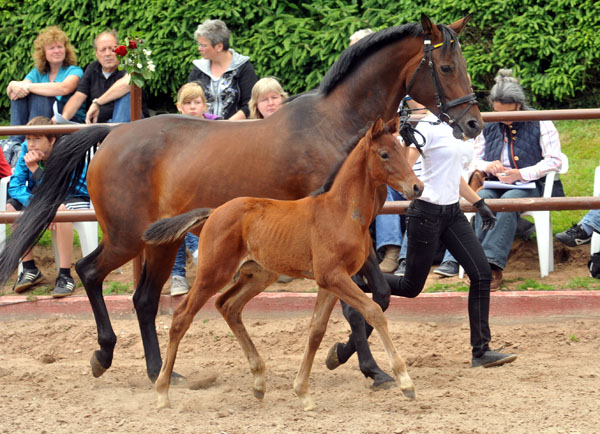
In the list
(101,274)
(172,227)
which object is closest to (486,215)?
(172,227)

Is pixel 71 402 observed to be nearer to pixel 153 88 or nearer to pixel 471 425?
pixel 471 425

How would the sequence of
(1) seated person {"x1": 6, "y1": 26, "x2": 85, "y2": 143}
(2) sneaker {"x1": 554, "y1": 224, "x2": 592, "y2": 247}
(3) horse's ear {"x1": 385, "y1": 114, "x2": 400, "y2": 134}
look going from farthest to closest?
(1) seated person {"x1": 6, "y1": 26, "x2": 85, "y2": 143} < (2) sneaker {"x1": 554, "y1": 224, "x2": 592, "y2": 247} < (3) horse's ear {"x1": 385, "y1": 114, "x2": 400, "y2": 134}

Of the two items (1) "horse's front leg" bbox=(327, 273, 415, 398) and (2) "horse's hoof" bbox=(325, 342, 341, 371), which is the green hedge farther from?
(1) "horse's front leg" bbox=(327, 273, 415, 398)

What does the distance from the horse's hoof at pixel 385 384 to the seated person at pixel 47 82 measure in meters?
4.23

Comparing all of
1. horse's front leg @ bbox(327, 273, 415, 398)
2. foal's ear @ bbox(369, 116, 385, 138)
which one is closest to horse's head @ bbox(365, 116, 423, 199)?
foal's ear @ bbox(369, 116, 385, 138)

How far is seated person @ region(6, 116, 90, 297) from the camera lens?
7.16 metres

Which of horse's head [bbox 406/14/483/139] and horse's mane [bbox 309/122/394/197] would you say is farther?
horse's head [bbox 406/14/483/139]

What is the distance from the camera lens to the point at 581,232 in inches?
278

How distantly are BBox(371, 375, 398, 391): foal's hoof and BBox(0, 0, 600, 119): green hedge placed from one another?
470cm

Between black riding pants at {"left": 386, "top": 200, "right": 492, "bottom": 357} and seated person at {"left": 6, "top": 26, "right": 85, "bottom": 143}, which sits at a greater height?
seated person at {"left": 6, "top": 26, "right": 85, "bottom": 143}

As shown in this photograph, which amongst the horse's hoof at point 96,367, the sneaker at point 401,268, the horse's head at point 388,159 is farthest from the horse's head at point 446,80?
the horse's hoof at point 96,367

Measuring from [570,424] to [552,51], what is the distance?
5.34m

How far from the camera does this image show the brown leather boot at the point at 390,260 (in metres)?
7.14

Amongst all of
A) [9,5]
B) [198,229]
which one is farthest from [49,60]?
[198,229]
